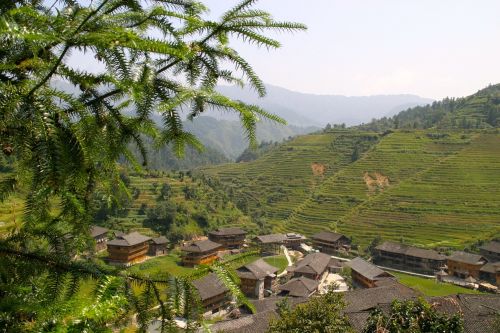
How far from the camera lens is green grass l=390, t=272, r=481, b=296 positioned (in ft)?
125

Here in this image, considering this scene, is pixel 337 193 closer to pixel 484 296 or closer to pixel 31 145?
pixel 484 296

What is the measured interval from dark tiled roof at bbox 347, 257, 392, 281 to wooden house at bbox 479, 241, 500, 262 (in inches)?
643

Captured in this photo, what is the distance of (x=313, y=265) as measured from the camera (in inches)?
1673

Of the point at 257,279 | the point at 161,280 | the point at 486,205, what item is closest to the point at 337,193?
the point at 486,205

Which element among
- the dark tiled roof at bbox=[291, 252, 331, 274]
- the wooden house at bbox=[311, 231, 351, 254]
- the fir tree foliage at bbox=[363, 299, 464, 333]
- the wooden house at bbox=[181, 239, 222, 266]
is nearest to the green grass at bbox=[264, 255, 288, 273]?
the dark tiled roof at bbox=[291, 252, 331, 274]

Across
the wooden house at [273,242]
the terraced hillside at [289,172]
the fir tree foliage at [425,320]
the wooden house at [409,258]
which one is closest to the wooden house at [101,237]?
the wooden house at [273,242]

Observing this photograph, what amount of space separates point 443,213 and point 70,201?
6490cm

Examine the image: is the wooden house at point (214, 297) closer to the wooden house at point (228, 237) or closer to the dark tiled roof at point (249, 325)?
the dark tiled roof at point (249, 325)

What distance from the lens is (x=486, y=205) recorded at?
58.3 meters

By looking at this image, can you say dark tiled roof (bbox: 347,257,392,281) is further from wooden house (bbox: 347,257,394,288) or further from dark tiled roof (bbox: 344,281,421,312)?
dark tiled roof (bbox: 344,281,421,312)

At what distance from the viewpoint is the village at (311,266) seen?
31.7 m

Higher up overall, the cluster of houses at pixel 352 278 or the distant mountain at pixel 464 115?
the distant mountain at pixel 464 115

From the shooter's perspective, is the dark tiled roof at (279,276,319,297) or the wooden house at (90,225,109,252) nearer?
the dark tiled roof at (279,276,319,297)

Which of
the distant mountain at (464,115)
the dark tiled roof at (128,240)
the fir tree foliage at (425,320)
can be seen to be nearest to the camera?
the fir tree foliage at (425,320)
